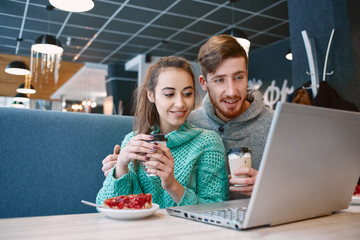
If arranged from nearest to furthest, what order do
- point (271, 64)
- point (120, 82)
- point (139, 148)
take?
point (139, 148), point (271, 64), point (120, 82)

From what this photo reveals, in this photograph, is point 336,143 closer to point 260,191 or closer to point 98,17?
point 260,191

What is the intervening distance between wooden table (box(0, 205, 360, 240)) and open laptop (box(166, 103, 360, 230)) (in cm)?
3

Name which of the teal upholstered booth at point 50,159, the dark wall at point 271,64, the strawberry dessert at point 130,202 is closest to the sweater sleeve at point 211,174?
the strawberry dessert at point 130,202

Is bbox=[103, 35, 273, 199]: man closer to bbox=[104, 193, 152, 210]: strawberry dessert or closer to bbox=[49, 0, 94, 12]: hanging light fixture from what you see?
bbox=[104, 193, 152, 210]: strawberry dessert

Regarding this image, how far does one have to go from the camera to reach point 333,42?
3.22 metres

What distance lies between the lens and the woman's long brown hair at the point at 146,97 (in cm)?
164

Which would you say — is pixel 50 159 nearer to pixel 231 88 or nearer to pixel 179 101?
pixel 179 101

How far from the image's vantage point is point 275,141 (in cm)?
72

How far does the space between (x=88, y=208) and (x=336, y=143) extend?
150 cm

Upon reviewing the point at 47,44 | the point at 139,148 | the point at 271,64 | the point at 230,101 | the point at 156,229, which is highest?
the point at 271,64

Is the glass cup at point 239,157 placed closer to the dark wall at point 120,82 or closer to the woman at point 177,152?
the woman at point 177,152

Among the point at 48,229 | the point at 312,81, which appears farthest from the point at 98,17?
the point at 48,229

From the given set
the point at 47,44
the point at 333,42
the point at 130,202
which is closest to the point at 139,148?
the point at 130,202

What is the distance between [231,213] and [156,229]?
22 centimetres
